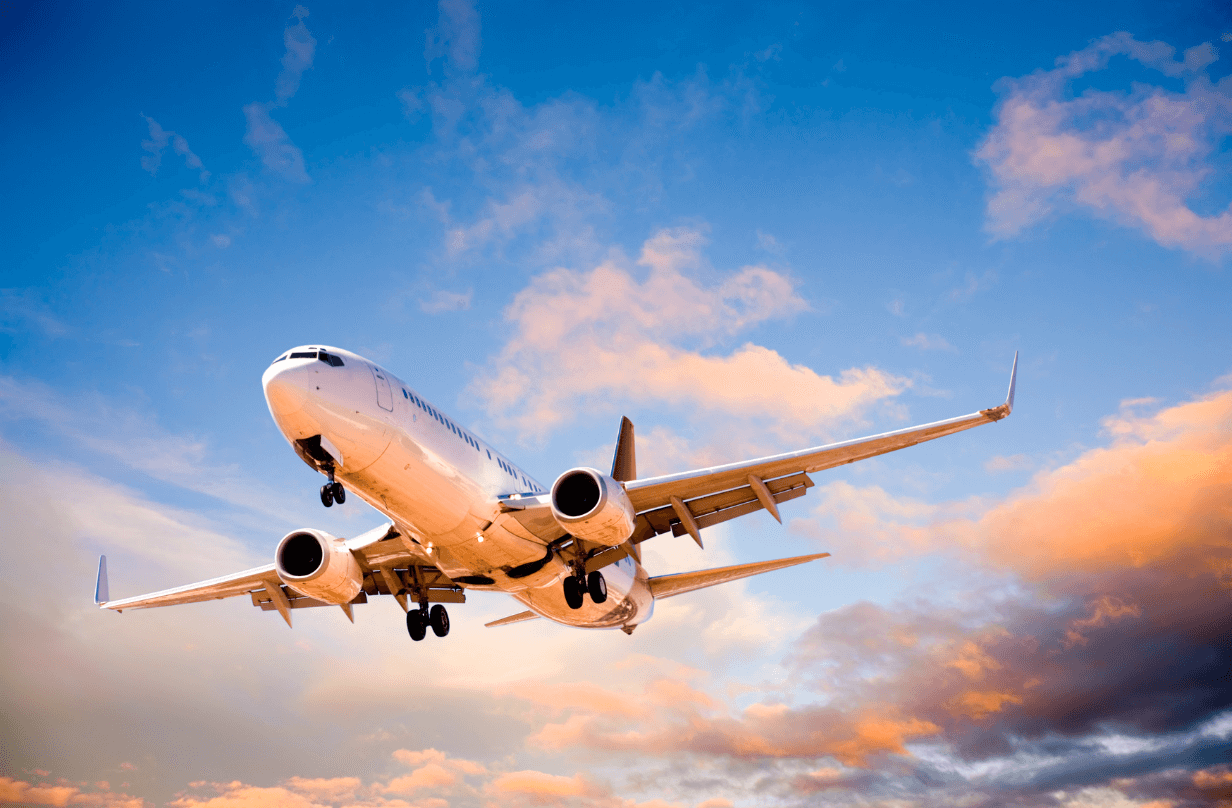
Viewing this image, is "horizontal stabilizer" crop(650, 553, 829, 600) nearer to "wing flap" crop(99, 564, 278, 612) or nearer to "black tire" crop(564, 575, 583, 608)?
"black tire" crop(564, 575, 583, 608)

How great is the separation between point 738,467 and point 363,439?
827 cm

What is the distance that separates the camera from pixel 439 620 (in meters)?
24.0

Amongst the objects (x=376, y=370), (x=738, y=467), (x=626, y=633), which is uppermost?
(x=376, y=370)

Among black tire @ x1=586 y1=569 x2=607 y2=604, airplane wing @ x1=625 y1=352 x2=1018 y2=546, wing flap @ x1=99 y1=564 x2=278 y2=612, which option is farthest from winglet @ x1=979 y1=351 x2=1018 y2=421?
wing flap @ x1=99 y1=564 x2=278 y2=612

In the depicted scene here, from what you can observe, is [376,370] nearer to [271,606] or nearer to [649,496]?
[649,496]

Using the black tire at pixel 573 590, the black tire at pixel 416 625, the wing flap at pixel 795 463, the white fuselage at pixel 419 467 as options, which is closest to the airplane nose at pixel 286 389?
the white fuselage at pixel 419 467

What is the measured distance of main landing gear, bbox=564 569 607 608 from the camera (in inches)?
834

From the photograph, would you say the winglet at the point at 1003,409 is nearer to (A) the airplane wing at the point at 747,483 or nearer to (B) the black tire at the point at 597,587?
(A) the airplane wing at the point at 747,483

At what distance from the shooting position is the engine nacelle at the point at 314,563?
69.4 ft

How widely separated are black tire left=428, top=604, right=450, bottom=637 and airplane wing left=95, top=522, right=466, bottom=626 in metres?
0.58

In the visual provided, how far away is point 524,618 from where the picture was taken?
2616cm

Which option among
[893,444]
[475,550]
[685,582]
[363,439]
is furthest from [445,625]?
[893,444]

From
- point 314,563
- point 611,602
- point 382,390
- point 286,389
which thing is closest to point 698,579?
point 611,602

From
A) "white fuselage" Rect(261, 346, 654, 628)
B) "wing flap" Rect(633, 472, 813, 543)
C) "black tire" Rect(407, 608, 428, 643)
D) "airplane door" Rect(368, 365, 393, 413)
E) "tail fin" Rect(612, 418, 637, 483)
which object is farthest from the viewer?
"tail fin" Rect(612, 418, 637, 483)
